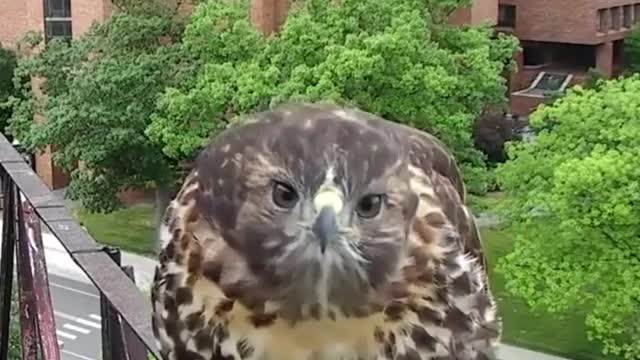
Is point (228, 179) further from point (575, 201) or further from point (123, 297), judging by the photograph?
point (575, 201)

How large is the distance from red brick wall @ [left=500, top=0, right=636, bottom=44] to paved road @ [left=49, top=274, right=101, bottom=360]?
13.8m

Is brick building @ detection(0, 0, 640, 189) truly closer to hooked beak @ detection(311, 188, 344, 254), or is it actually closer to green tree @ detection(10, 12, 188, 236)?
green tree @ detection(10, 12, 188, 236)

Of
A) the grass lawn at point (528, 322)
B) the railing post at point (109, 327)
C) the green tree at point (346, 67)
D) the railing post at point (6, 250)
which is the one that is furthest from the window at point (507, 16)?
the railing post at point (109, 327)

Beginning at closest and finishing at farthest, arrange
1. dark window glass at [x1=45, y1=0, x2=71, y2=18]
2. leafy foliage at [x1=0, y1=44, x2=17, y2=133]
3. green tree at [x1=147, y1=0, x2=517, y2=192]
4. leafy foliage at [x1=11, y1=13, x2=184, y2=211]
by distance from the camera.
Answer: green tree at [x1=147, y1=0, x2=517, y2=192] → leafy foliage at [x1=11, y1=13, x2=184, y2=211] → dark window glass at [x1=45, y1=0, x2=71, y2=18] → leafy foliage at [x1=0, y1=44, x2=17, y2=133]

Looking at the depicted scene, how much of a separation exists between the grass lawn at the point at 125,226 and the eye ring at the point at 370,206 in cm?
1429

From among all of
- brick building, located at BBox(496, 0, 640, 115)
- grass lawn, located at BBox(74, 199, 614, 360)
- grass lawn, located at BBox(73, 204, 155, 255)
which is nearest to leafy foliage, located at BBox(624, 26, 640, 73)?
brick building, located at BBox(496, 0, 640, 115)

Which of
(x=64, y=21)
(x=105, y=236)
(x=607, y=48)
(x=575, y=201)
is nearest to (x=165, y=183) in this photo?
(x=105, y=236)

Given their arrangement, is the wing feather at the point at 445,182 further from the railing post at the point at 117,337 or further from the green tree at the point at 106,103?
the green tree at the point at 106,103

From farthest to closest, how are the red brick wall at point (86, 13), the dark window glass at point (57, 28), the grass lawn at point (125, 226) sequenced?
the dark window glass at point (57, 28) < the red brick wall at point (86, 13) < the grass lawn at point (125, 226)

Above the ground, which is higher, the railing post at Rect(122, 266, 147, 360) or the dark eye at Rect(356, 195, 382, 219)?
the dark eye at Rect(356, 195, 382, 219)

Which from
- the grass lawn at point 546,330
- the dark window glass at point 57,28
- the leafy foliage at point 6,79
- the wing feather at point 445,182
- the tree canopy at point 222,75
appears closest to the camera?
the wing feather at point 445,182

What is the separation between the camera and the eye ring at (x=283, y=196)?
48.2 inches

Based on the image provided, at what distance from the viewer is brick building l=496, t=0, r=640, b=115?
2367 centimetres

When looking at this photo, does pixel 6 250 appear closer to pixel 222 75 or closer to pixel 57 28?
pixel 222 75
